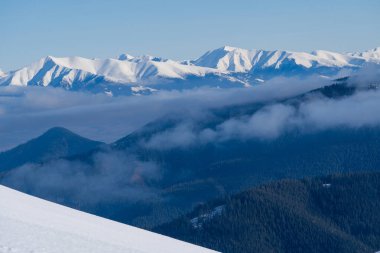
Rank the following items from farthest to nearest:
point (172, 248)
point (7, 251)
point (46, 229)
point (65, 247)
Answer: point (172, 248) < point (46, 229) < point (65, 247) < point (7, 251)

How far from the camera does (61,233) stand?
1650 inches

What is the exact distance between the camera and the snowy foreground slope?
37469mm

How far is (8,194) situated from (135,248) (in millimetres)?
13143

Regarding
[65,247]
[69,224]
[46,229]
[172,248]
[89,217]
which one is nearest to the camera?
[65,247]

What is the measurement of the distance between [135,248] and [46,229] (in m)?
6.29

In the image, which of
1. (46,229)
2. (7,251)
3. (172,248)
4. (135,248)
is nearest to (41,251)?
(7,251)

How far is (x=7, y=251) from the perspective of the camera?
3384cm

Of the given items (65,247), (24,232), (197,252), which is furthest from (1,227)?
(197,252)

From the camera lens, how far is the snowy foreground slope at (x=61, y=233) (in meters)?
37.5

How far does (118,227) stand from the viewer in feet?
174

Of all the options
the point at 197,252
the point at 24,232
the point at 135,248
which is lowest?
the point at 197,252

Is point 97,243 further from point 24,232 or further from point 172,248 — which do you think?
point 172,248

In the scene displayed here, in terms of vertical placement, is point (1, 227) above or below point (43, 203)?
above

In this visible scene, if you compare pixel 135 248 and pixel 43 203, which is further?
pixel 43 203
